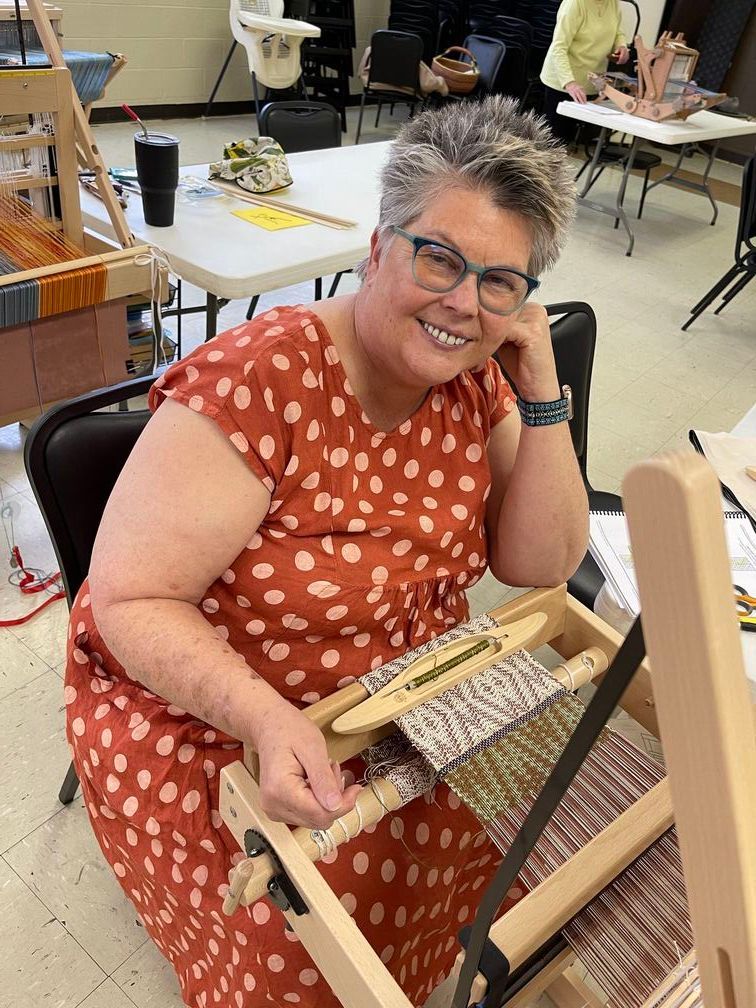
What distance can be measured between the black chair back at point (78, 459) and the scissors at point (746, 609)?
38.5 inches

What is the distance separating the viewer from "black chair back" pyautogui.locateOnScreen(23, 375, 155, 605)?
3.89 feet

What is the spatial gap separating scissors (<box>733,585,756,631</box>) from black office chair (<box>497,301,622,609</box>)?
499mm

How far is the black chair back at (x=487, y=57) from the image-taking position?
664 cm

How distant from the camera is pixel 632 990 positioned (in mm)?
798

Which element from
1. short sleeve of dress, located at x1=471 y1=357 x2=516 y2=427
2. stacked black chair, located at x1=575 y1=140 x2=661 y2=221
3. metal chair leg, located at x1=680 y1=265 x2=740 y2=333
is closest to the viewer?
short sleeve of dress, located at x1=471 y1=357 x2=516 y2=427

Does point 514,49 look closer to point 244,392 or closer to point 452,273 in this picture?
point 452,273

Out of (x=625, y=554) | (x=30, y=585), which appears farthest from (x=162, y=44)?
(x=625, y=554)

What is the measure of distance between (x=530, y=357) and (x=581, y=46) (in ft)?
19.3

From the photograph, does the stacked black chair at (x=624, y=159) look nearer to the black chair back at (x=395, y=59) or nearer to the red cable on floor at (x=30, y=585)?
the black chair back at (x=395, y=59)

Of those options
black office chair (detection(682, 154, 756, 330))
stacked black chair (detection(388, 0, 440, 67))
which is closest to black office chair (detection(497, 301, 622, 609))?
black office chair (detection(682, 154, 756, 330))

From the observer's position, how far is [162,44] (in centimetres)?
641

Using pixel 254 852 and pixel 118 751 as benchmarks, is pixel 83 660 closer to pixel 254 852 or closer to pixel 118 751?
pixel 118 751

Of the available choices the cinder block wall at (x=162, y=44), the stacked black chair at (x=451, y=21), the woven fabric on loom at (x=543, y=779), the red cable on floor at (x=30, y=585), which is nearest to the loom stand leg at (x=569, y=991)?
the woven fabric on loom at (x=543, y=779)

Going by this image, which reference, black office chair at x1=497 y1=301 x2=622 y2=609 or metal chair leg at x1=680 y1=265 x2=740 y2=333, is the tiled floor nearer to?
metal chair leg at x1=680 y1=265 x2=740 y2=333
